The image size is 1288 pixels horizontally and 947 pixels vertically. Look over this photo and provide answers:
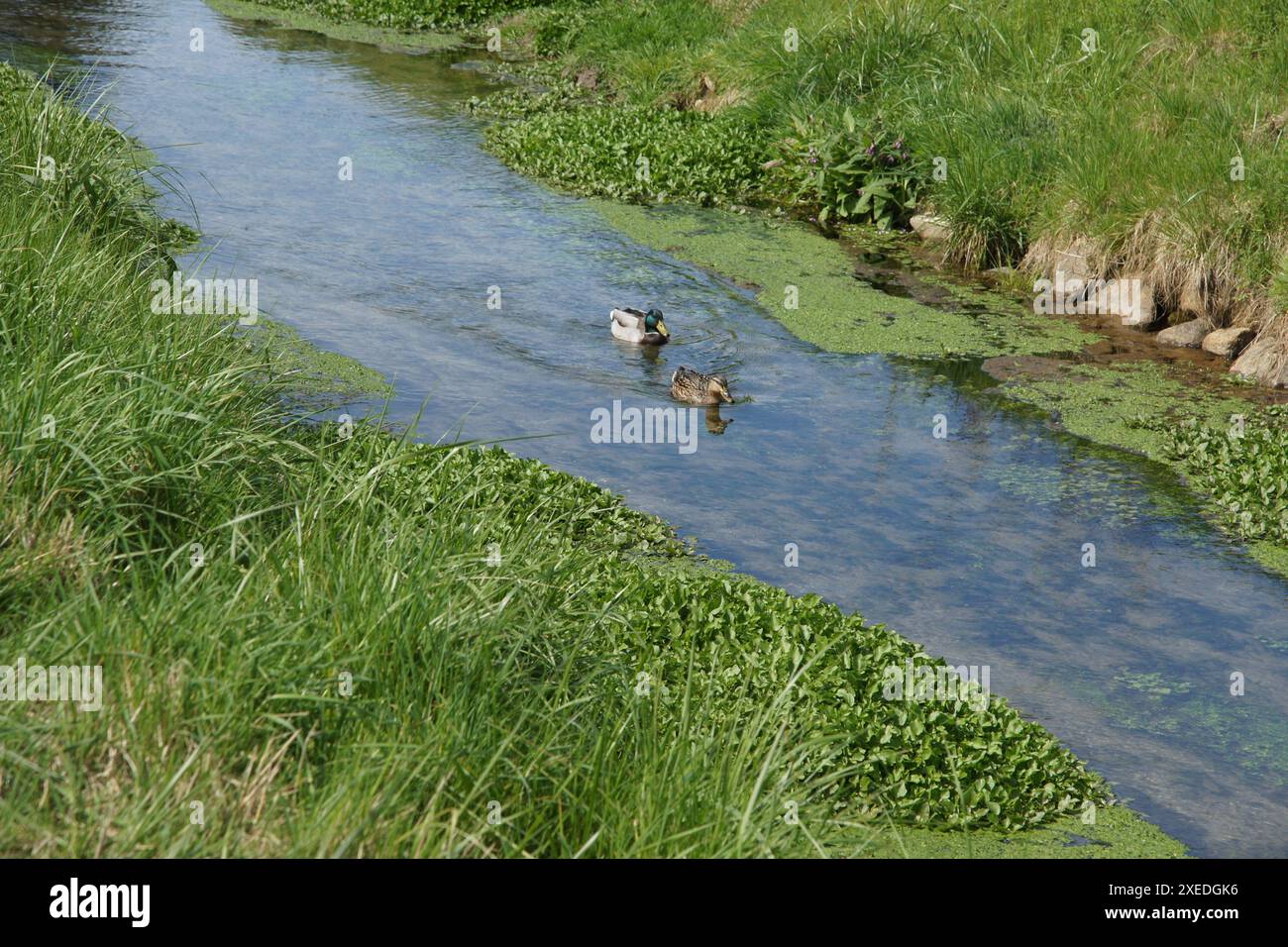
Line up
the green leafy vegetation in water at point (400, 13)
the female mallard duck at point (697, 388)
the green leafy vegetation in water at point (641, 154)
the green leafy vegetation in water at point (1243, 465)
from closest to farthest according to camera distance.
→ the green leafy vegetation in water at point (1243, 465) → the female mallard duck at point (697, 388) → the green leafy vegetation in water at point (641, 154) → the green leafy vegetation in water at point (400, 13)

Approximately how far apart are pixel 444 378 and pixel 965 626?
201 inches

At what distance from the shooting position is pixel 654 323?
1236 cm

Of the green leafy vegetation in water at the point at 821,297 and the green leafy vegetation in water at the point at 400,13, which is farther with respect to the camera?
the green leafy vegetation in water at the point at 400,13

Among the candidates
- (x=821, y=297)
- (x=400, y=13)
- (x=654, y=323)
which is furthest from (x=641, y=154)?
(x=400, y=13)

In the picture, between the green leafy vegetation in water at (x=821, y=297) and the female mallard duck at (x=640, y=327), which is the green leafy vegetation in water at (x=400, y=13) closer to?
the green leafy vegetation in water at (x=821, y=297)

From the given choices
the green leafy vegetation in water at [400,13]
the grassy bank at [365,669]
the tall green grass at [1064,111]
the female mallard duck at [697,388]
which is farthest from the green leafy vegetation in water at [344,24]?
the grassy bank at [365,669]

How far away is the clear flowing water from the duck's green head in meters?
0.19

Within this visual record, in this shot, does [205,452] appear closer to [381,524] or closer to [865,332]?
[381,524]

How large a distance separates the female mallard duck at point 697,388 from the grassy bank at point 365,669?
127 inches

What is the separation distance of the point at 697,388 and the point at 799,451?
3.70 ft

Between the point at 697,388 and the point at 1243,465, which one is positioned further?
the point at 697,388

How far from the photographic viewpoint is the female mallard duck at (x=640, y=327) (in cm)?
1230

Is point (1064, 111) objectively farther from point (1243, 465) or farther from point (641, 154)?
point (1243, 465)

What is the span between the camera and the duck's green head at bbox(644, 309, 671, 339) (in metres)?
12.3
